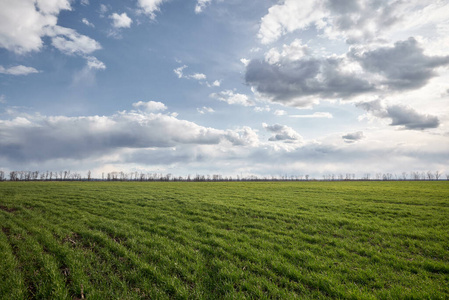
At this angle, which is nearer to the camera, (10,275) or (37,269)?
(10,275)

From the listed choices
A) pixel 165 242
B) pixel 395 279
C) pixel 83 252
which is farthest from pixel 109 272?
pixel 395 279

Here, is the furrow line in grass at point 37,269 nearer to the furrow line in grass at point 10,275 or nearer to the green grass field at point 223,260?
the green grass field at point 223,260

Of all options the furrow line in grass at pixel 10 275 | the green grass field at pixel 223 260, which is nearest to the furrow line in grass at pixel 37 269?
the green grass field at pixel 223 260

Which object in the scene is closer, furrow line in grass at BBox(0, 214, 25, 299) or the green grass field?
furrow line in grass at BBox(0, 214, 25, 299)

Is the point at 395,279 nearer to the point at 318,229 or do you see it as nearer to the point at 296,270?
the point at 296,270

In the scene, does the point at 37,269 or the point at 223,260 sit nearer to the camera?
the point at 37,269

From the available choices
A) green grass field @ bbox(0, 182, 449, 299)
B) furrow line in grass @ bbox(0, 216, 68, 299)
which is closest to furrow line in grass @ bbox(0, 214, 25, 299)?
green grass field @ bbox(0, 182, 449, 299)

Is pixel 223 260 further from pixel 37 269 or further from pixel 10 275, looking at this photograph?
pixel 10 275

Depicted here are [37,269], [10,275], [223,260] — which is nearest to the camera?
[10,275]

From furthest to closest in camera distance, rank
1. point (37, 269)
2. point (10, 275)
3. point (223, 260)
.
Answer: point (223, 260), point (37, 269), point (10, 275)

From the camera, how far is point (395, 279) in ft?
25.7

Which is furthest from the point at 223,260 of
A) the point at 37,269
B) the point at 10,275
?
the point at 10,275

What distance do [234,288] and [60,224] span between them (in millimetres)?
13720

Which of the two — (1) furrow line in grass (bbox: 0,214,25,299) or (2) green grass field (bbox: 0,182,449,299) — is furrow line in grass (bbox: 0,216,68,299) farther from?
(1) furrow line in grass (bbox: 0,214,25,299)
